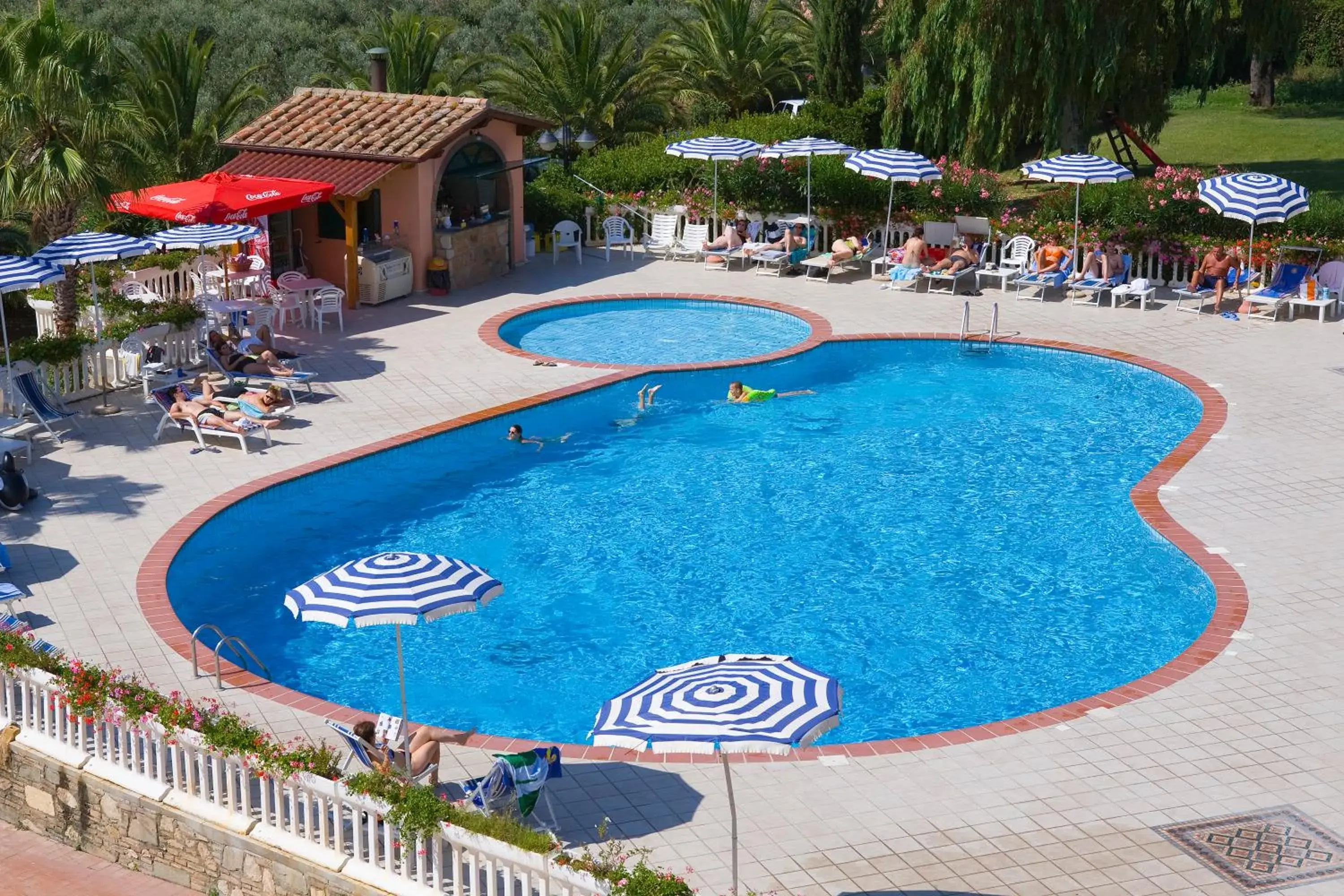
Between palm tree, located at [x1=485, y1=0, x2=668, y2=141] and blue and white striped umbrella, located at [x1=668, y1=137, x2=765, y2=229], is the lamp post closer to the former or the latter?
palm tree, located at [x1=485, y1=0, x2=668, y2=141]

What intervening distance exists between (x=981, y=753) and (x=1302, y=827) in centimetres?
246

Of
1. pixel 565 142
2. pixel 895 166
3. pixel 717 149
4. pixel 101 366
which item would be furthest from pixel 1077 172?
pixel 101 366

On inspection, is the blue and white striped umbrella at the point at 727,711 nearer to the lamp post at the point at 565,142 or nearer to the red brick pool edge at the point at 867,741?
the red brick pool edge at the point at 867,741

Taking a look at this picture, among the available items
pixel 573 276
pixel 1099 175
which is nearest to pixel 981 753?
pixel 1099 175

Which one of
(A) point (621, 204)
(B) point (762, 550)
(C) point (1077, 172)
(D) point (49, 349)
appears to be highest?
(C) point (1077, 172)

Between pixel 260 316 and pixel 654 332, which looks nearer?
pixel 260 316

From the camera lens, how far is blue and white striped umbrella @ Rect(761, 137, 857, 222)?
101 ft

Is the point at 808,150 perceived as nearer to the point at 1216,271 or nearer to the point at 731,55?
the point at 1216,271

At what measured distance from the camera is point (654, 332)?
1088 inches

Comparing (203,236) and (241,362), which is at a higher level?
(203,236)

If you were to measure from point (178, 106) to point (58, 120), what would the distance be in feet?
34.5

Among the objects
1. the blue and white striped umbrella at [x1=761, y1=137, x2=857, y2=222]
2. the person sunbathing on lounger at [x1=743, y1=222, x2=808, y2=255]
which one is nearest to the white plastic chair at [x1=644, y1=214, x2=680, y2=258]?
the person sunbathing on lounger at [x1=743, y1=222, x2=808, y2=255]

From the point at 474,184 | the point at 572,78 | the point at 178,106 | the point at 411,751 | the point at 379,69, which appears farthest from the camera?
the point at 572,78

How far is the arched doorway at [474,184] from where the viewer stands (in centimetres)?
2961
